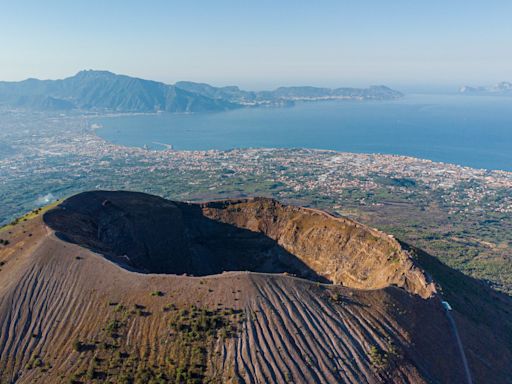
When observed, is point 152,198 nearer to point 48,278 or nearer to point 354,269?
point 48,278

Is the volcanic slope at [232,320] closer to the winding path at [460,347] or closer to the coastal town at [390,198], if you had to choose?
the winding path at [460,347]

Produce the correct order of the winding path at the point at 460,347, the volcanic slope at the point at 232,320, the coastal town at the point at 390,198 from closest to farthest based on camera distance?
the volcanic slope at the point at 232,320 < the winding path at the point at 460,347 < the coastal town at the point at 390,198

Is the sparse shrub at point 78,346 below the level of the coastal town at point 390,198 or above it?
above

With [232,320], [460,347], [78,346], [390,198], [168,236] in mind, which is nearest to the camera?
[78,346]

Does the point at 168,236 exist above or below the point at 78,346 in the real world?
below

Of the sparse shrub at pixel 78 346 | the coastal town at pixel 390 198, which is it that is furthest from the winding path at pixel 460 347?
the coastal town at pixel 390 198

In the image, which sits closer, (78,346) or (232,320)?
(78,346)

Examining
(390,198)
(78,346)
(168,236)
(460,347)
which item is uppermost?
(78,346)

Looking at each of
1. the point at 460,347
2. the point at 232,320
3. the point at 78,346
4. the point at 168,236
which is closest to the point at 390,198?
the point at 168,236

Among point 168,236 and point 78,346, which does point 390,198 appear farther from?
point 78,346
